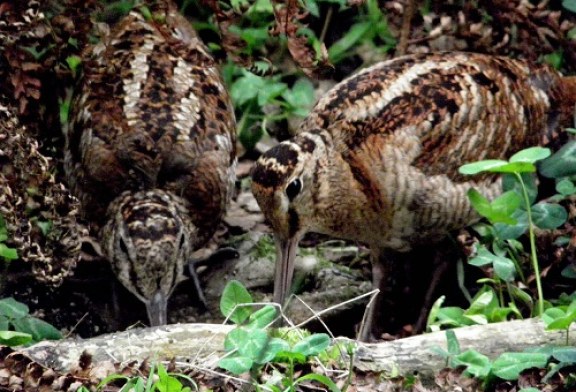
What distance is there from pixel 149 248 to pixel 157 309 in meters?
0.32

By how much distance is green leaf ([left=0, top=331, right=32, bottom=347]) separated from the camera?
4.52 meters

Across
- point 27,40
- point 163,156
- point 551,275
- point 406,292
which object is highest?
point 27,40

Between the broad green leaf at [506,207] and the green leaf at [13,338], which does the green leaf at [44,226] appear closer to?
the green leaf at [13,338]

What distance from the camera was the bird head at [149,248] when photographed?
18.4 feet

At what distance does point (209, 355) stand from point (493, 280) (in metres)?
1.50

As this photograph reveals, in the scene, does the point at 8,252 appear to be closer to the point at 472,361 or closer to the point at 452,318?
the point at 452,318

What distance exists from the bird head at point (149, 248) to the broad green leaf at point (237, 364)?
1.52m

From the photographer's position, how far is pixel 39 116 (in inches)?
231

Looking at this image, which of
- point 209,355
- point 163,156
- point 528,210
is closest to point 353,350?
point 209,355

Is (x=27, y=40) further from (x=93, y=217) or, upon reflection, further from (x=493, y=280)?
(x=493, y=280)

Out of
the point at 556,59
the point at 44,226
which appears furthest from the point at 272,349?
the point at 556,59

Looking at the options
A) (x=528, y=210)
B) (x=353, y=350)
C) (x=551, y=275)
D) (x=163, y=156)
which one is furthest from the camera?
(x=163, y=156)

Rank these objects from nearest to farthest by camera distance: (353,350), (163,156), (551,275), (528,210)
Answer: (353,350), (528,210), (551,275), (163,156)

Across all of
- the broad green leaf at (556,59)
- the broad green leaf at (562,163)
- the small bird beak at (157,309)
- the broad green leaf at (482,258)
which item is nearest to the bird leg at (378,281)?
the broad green leaf at (482,258)
